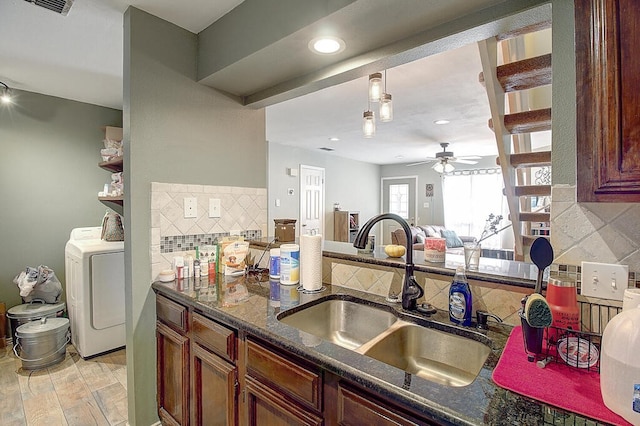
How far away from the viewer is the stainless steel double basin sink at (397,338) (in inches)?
43.3

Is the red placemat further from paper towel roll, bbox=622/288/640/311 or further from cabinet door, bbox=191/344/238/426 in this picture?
cabinet door, bbox=191/344/238/426

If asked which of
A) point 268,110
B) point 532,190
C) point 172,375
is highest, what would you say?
point 268,110

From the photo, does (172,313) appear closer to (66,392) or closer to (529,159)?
(66,392)

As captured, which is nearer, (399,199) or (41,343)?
(41,343)

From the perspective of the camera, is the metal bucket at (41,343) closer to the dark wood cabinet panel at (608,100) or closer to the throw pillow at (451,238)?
the dark wood cabinet panel at (608,100)

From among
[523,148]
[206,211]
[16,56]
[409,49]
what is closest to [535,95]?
[523,148]

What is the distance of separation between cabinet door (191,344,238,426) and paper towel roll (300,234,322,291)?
505 mm

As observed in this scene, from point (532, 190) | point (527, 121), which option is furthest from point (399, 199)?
point (527, 121)

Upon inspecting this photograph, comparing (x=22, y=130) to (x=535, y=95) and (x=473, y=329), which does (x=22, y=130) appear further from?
(x=535, y=95)

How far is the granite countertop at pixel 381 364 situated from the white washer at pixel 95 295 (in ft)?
5.34

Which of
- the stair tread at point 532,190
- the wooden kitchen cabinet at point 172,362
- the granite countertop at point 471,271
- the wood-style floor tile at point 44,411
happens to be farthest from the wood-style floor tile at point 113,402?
the stair tread at point 532,190

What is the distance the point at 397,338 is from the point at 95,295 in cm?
273

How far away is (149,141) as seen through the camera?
1.84 meters

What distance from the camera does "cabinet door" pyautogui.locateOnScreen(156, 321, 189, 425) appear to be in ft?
5.18
